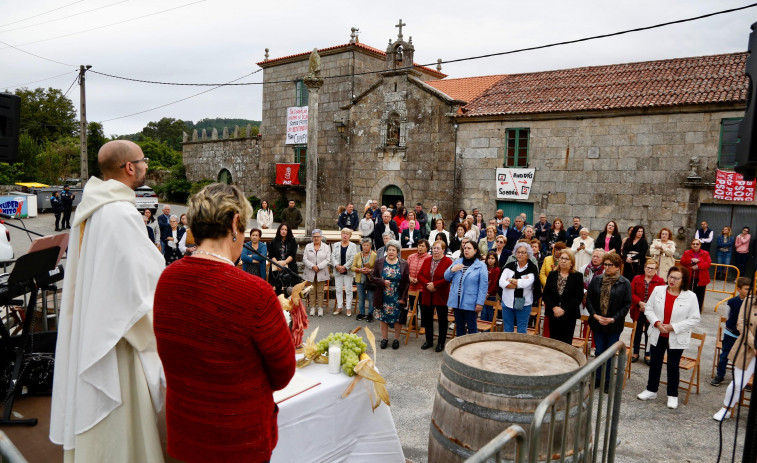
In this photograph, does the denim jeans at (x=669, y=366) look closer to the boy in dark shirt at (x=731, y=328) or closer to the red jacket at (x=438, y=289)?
the boy in dark shirt at (x=731, y=328)

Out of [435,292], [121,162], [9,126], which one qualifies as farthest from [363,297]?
[121,162]

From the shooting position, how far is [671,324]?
568 centimetres

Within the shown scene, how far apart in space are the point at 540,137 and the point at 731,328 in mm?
11166

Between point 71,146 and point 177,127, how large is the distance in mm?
36631

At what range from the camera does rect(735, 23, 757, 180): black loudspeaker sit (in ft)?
8.23

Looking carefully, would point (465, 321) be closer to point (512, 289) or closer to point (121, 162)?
point (512, 289)

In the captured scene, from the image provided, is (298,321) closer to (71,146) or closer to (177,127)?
(71,146)

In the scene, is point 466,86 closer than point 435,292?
No

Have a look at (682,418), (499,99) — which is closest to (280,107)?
(499,99)

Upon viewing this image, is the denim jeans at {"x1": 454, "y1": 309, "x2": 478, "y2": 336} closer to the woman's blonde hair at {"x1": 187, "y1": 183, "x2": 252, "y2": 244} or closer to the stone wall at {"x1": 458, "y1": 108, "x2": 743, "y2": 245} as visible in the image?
the woman's blonde hair at {"x1": 187, "y1": 183, "x2": 252, "y2": 244}

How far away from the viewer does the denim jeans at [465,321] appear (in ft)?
23.2

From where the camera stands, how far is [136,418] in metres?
2.38

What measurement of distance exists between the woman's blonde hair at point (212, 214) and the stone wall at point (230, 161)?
81.8 feet

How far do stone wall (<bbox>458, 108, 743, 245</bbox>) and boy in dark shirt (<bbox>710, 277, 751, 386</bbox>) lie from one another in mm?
8944
